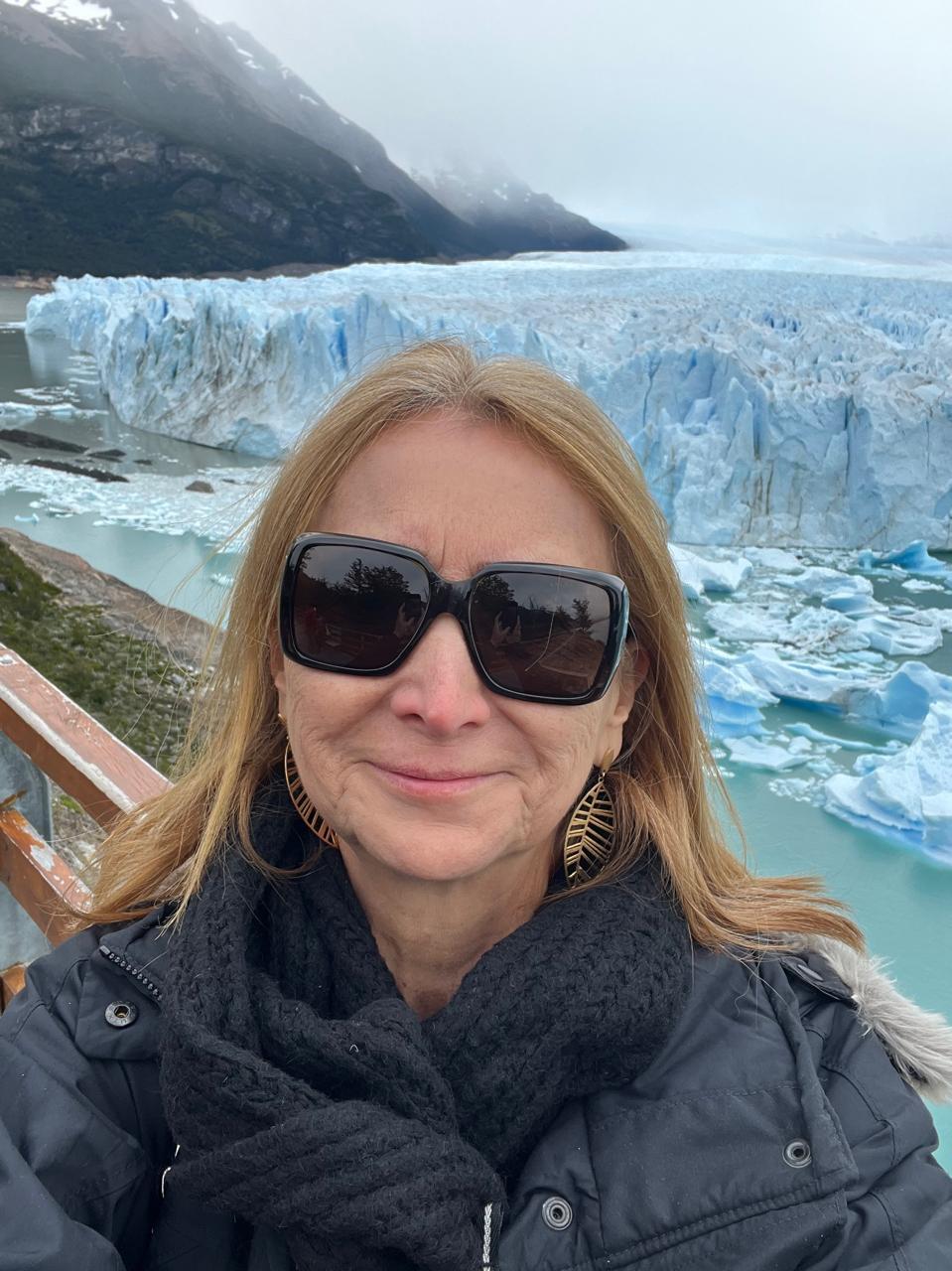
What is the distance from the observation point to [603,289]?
11922mm

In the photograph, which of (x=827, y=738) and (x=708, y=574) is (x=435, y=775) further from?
(x=708, y=574)

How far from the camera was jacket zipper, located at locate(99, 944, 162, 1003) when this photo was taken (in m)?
0.84

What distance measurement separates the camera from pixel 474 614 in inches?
31.3

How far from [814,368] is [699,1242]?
9.48 meters

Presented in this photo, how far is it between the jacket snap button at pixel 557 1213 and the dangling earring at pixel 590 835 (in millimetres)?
297

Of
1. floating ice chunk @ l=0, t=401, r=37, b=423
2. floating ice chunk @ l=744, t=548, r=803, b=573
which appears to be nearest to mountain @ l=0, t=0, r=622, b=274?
floating ice chunk @ l=0, t=401, r=37, b=423

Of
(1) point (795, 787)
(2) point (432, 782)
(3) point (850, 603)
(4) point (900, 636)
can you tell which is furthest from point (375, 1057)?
(3) point (850, 603)

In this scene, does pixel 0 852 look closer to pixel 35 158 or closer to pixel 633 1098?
pixel 633 1098

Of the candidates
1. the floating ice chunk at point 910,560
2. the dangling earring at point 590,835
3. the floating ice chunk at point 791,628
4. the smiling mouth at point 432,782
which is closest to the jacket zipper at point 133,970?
the smiling mouth at point 432,782

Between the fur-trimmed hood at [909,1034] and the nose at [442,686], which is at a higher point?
the nose at [442,686]

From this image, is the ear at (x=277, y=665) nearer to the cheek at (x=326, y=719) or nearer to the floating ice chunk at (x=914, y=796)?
the cheek at (x=326, y=719)

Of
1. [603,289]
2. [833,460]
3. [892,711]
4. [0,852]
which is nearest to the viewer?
[0,852]

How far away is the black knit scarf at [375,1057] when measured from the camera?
67 centimetres

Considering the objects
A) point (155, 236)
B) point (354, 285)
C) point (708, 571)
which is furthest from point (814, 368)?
point (155, 236)
